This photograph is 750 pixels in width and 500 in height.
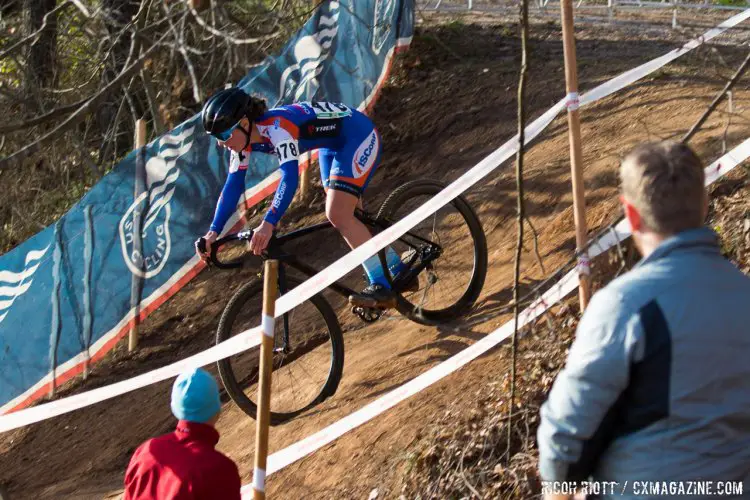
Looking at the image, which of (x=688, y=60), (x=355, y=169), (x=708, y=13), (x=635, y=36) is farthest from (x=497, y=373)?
(x=708, y=13)

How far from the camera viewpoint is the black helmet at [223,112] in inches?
224

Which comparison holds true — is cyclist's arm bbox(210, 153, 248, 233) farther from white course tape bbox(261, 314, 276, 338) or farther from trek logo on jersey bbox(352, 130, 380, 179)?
white course tape bbox(261, 314, 276, 338)

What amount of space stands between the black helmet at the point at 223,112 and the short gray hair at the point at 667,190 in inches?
147

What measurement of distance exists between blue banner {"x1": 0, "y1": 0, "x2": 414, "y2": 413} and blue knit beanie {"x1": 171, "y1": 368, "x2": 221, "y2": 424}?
189 inches

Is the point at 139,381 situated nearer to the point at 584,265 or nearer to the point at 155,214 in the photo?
the point at 155,214

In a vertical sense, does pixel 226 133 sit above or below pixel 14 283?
above

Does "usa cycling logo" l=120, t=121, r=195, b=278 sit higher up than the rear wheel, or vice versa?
"usa cycling logo" l=120, t=121, r=195, b=278

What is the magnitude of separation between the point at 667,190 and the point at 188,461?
1.95 m

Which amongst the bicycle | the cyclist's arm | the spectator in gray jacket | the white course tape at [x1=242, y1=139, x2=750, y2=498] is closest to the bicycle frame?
the bicycle

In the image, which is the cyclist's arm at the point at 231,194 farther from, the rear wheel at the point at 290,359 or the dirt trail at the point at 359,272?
the dirt trail at the point at 359,272

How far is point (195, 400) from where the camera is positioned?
3311mm

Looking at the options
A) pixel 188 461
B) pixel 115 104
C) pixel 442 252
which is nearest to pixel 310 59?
pixel 442 252

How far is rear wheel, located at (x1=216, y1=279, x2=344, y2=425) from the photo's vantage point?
6.03m

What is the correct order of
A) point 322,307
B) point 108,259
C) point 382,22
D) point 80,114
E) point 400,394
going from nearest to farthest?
point 400,394
point 322,307
point 80,114
point 108,259
point 382,22
